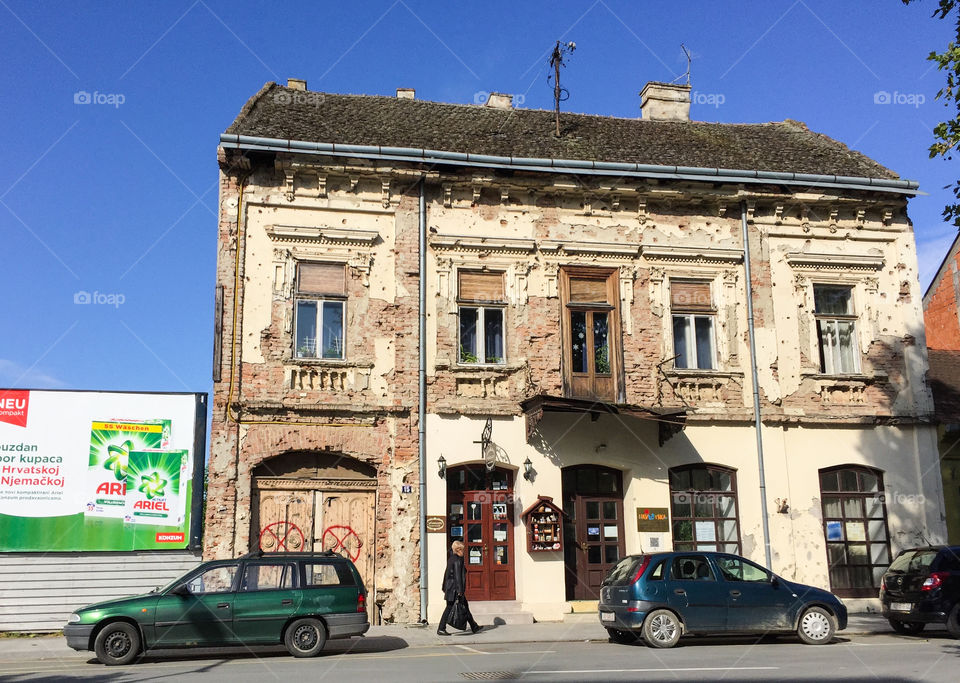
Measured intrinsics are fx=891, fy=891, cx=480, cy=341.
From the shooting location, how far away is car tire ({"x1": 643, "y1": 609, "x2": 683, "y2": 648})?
42.8 ft

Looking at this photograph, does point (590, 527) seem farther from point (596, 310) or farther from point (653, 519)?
point (596, 310)

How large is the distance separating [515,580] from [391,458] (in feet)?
10.9

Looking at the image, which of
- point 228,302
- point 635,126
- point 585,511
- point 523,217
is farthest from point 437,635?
point 635,126

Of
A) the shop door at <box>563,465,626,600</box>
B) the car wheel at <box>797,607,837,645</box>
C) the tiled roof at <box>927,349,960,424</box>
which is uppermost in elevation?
the tiled roof at <box>927,349,960,424</box>

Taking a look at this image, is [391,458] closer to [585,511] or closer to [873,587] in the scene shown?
[585,511]

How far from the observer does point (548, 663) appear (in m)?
11.5

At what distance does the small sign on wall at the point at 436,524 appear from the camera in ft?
54.2

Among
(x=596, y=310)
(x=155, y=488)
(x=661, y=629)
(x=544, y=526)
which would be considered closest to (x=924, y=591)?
(x=661, y=629)

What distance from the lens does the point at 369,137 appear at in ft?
59.5

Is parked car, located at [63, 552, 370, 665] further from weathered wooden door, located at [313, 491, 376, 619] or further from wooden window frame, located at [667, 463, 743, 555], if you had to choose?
wooden window frame, located at [667, 463, 743, 555]

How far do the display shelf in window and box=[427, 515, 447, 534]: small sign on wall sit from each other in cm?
155

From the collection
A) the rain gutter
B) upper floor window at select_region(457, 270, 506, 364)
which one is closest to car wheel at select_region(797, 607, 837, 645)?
upper floor window at select_region(457, 270, 506, 364)

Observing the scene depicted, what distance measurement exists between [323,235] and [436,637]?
25.5ft

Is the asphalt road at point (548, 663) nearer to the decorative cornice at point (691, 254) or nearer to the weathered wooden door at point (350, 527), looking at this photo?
the weathered wooden door at point (350, 527)
